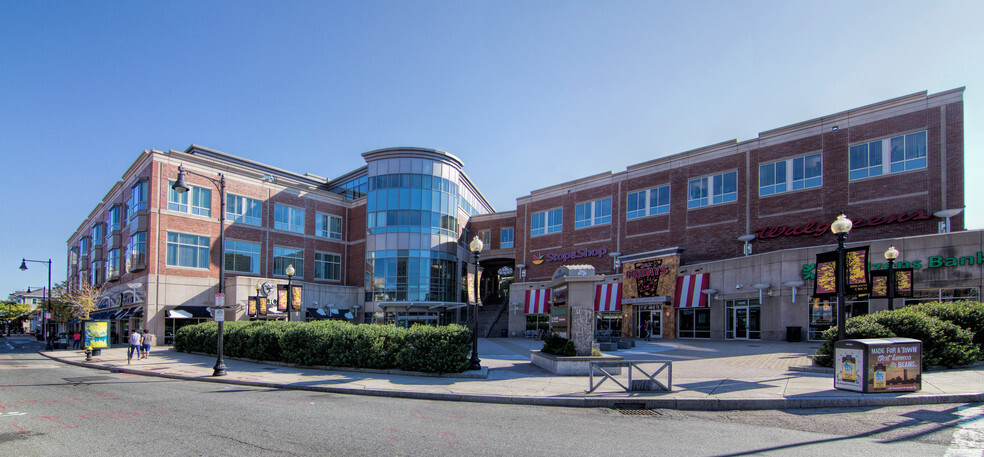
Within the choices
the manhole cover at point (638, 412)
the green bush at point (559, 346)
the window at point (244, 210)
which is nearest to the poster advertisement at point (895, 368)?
the manhole cover at point (638, 412)

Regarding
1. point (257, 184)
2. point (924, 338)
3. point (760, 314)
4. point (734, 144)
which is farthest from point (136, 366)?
point (734, 144)

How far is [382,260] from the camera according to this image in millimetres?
46844

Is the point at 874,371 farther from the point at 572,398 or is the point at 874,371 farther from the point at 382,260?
the point at 382,260

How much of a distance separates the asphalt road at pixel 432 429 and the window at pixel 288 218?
34.0 meters

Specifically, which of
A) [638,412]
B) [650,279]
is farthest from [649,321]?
[638,412]

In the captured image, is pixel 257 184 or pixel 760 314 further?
pixel 257 184

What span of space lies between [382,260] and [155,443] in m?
39.1

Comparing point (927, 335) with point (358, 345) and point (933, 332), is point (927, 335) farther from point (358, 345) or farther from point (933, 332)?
Result: point (358, 345)

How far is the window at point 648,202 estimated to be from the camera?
38.4m

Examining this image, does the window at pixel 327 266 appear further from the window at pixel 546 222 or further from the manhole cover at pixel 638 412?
the manhole cover at pixel 638 412

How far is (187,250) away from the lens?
128 feet

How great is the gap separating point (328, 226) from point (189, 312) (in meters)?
15.0

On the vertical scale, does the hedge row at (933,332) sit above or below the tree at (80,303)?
above

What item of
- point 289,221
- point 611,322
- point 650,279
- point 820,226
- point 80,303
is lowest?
point 611,322
